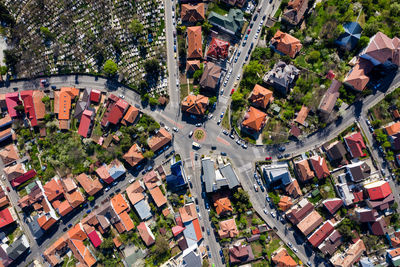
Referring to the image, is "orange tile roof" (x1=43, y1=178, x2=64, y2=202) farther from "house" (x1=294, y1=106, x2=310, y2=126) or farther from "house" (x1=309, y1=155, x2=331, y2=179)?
"house" (x1=309, y1=155, x2=331, y2=179)

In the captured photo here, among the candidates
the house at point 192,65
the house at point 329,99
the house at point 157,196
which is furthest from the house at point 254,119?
the house at point 157,196

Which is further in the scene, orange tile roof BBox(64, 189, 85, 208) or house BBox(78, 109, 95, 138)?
orange tile roof BBox(64, 189, 85, 208)

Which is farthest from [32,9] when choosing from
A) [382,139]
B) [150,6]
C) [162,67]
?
[382,139]

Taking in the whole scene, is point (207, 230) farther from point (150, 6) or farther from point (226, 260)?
A: point (150, 6)

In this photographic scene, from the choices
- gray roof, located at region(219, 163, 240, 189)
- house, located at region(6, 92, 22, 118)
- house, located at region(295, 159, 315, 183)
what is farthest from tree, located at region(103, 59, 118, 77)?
house, located at region(295, 159, 315, 183)

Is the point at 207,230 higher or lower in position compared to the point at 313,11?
Answer: lower

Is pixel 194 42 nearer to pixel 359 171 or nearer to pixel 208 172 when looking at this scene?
pixel 208 172

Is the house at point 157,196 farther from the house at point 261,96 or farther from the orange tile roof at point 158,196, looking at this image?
the house at point 261,96
